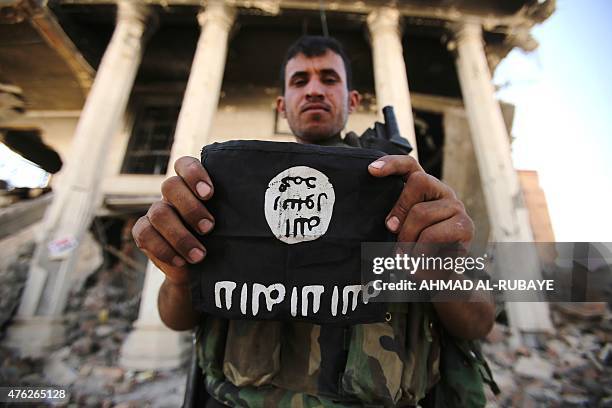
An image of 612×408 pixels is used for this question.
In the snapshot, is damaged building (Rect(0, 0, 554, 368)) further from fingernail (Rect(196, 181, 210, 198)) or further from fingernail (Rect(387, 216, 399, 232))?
fingernail (Rect(196, 181, 210, 198))

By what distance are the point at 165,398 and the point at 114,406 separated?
40 cm

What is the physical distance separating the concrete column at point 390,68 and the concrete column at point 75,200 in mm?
4117

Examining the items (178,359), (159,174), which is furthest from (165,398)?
(159,174)

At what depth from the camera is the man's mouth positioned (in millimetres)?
1453

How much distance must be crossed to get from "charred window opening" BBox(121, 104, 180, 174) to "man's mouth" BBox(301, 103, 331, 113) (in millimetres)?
5418

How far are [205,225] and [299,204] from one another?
0.25 meters

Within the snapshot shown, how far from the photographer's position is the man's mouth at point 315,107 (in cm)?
145

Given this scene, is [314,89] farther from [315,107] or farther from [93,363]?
[93,363]

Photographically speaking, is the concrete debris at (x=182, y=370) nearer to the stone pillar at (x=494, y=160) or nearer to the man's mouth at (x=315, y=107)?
the stone pillar at (x=494, y=160)

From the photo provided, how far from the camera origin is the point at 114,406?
2.38 metres

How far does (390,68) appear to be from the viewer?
439cm

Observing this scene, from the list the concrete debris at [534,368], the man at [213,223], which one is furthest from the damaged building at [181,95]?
the man at [213,223]

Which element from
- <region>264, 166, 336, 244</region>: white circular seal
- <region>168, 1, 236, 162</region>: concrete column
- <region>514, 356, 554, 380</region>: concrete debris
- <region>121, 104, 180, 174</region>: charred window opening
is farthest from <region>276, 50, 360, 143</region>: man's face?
<region>121, 104, 180, 174</region>: charred window opening

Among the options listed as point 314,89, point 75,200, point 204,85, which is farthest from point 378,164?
point 75,200
